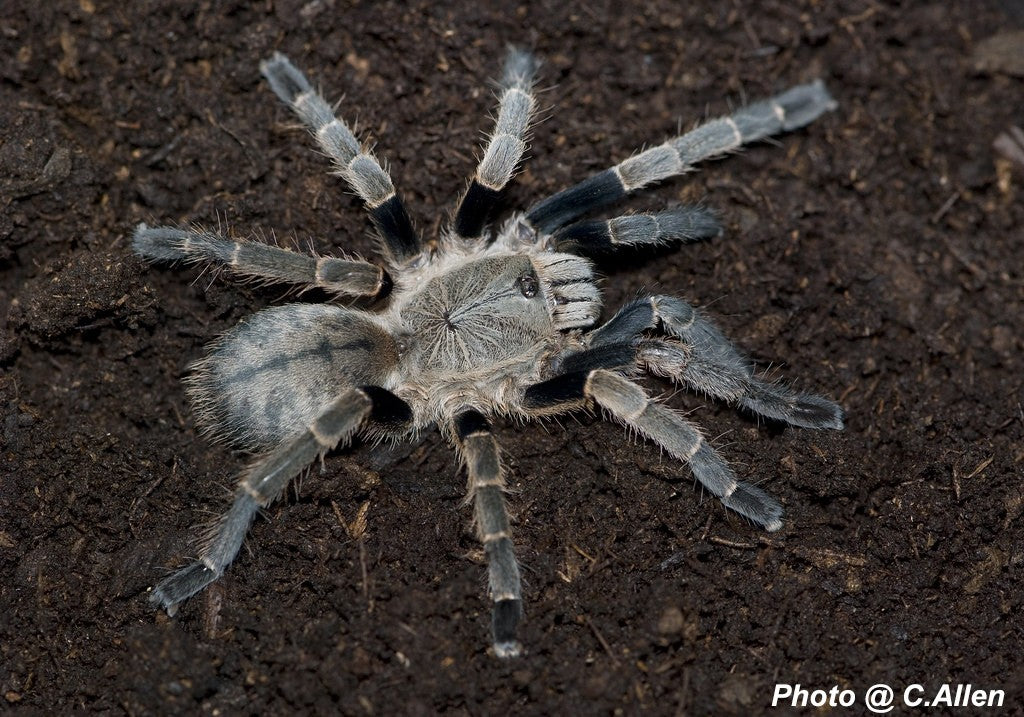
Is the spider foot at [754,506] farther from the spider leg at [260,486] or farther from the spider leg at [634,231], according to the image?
the spider leg at [260,486]

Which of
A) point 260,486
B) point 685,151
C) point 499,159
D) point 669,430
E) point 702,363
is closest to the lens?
point 260,486

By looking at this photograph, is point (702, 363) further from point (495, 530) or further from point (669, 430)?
point (495, 530)

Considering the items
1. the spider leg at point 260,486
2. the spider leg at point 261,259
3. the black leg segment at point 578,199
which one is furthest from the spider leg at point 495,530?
the black leg segment at point 578,199

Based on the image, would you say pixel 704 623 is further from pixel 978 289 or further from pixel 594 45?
pixel 594 45

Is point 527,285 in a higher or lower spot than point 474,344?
higher

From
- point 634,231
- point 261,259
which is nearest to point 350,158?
point 261,259

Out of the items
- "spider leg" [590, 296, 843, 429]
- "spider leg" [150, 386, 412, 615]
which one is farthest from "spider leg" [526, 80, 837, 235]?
"spider leg" [150, 386, 412, 615]

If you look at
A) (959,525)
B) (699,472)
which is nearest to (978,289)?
(959,525)
